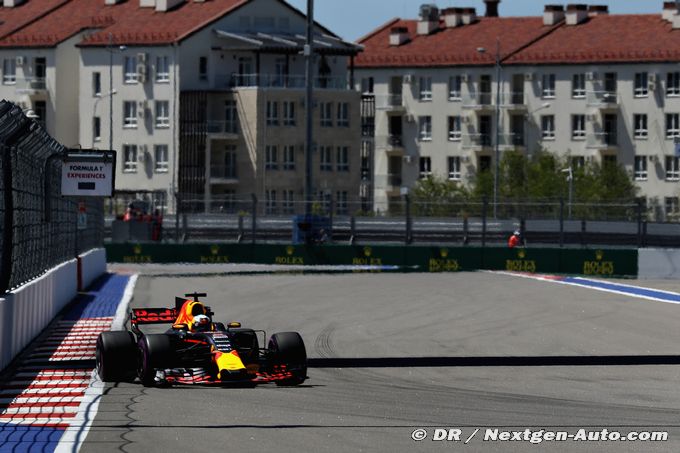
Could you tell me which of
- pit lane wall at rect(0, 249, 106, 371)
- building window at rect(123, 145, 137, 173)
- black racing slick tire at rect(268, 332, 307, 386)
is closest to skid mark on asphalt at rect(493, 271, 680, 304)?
pit lane wall at rect(0, 249, 106, 371)

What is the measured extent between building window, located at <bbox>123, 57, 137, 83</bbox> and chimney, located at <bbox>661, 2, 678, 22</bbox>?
3062 centimetres

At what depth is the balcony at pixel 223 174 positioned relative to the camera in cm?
9819

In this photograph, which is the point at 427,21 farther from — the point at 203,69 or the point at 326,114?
the point at 203,69

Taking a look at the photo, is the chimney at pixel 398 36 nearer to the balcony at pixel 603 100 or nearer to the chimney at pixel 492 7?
the chimney at pixel 492 7

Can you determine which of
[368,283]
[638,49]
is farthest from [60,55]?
[368,283]

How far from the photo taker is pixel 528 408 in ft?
53.3

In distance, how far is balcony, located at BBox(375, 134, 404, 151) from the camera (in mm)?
112188

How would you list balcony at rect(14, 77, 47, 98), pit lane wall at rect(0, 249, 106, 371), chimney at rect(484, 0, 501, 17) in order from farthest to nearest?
chimney at rect(484, 0, 501, 17) → balcony at rect(14, 77, 47, 98) → pit lane wall at rect(0, 249, 106, 371)

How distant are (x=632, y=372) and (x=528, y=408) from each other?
13.3 feet

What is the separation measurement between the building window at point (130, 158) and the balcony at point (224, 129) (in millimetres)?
5413

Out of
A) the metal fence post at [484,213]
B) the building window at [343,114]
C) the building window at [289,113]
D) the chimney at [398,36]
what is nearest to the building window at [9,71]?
the building window at [289,113]

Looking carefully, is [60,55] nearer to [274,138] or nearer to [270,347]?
[274,138]

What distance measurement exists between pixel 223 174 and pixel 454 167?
704 inches

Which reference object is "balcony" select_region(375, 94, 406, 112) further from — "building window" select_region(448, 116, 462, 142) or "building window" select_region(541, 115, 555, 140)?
"building window" select_region(541, 115, 555, 140)
